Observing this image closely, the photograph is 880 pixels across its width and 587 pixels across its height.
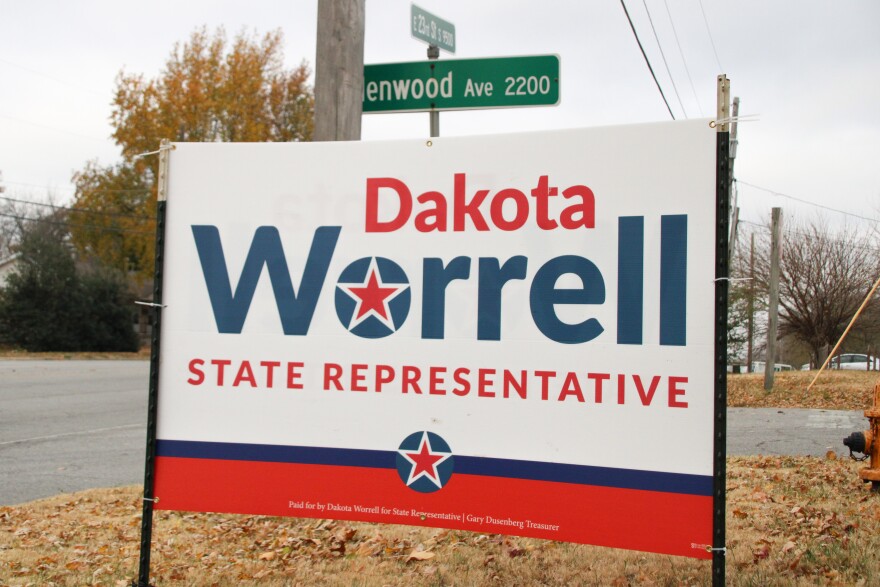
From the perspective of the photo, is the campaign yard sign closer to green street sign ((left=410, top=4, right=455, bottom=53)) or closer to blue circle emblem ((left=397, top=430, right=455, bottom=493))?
blue circle emblem ((left=397, top=430, right=455, bottom=493))

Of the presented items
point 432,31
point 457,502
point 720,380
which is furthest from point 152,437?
point 432,31

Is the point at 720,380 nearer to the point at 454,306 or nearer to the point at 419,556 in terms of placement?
the point at 454,306

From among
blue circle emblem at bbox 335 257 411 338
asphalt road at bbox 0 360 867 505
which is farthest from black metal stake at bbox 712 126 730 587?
asphalt road at bbox 0 360 867 505

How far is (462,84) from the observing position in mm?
5594

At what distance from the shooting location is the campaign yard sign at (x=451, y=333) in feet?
11.9

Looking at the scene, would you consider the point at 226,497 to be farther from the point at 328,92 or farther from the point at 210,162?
the point at 328,92

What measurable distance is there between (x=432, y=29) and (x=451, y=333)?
3146 mm

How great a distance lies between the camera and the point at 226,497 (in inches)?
163

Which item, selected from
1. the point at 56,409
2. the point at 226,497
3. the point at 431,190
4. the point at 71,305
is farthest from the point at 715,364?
the point at 71,305

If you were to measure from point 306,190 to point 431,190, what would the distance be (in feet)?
2.10

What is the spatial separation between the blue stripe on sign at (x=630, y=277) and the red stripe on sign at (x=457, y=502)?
718mm

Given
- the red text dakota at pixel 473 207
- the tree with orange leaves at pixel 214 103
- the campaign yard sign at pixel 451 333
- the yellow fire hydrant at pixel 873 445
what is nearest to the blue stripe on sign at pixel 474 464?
the campaign yard sign at pixel 451 333

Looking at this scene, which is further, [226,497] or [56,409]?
[56,409]

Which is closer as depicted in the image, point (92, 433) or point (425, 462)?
point (425, 462)
